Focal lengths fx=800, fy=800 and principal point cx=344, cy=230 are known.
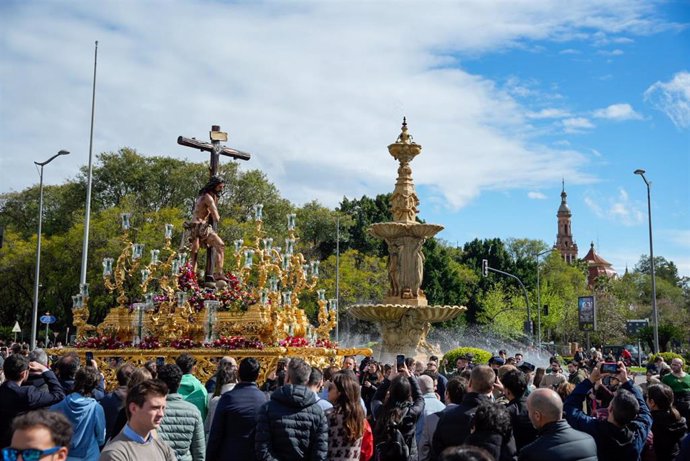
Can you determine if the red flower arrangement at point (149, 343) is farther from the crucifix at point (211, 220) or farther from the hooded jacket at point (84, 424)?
the hooded jacket at point (84, 424)

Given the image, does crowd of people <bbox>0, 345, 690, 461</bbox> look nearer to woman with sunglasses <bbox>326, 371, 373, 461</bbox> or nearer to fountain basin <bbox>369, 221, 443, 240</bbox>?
woman with sunglasses <bbox>326, 371, 373, 461</bbox>

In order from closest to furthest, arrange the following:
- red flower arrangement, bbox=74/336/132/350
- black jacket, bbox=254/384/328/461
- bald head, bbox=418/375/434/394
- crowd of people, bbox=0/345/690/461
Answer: crowd of people, bbox=0/345/690/461 → black jacket, bbox=254/384/328/461 → bald head, bbox=418/375/434/394 → red flower arrangement, bbox=74/336/132/350

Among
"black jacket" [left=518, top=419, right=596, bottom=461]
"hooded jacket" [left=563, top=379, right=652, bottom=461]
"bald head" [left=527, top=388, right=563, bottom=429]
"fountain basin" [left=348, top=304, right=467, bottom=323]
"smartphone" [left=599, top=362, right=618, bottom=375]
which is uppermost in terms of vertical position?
"fountain basin" [left=348, top=304, right=467, bottom=323]

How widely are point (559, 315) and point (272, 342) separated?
6588 cm

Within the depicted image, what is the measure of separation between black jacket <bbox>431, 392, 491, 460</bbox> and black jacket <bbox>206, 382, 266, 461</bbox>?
1631 mm

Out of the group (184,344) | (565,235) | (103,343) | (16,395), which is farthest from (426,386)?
(565,235)

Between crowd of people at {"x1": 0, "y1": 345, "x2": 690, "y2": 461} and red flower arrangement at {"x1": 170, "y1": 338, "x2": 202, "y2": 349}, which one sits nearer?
crowd of people at {"x1": 0, "y1": 345, "x2": 690, "y2": 461}

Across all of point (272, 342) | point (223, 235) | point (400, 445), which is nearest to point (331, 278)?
point (223, 235)

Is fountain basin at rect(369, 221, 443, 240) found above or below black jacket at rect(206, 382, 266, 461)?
above

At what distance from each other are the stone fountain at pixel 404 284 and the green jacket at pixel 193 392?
612 inches

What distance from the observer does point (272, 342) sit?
16.4 meters

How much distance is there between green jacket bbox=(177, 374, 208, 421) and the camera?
27.7 ft

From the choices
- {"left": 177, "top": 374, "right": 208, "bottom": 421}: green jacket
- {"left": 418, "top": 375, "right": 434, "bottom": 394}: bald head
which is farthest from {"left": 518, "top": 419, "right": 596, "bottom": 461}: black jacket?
{"left": 177, "top": 374, "right": 208, "bottom": 421}: green jacket

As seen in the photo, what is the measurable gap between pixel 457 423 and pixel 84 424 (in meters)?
3.17
